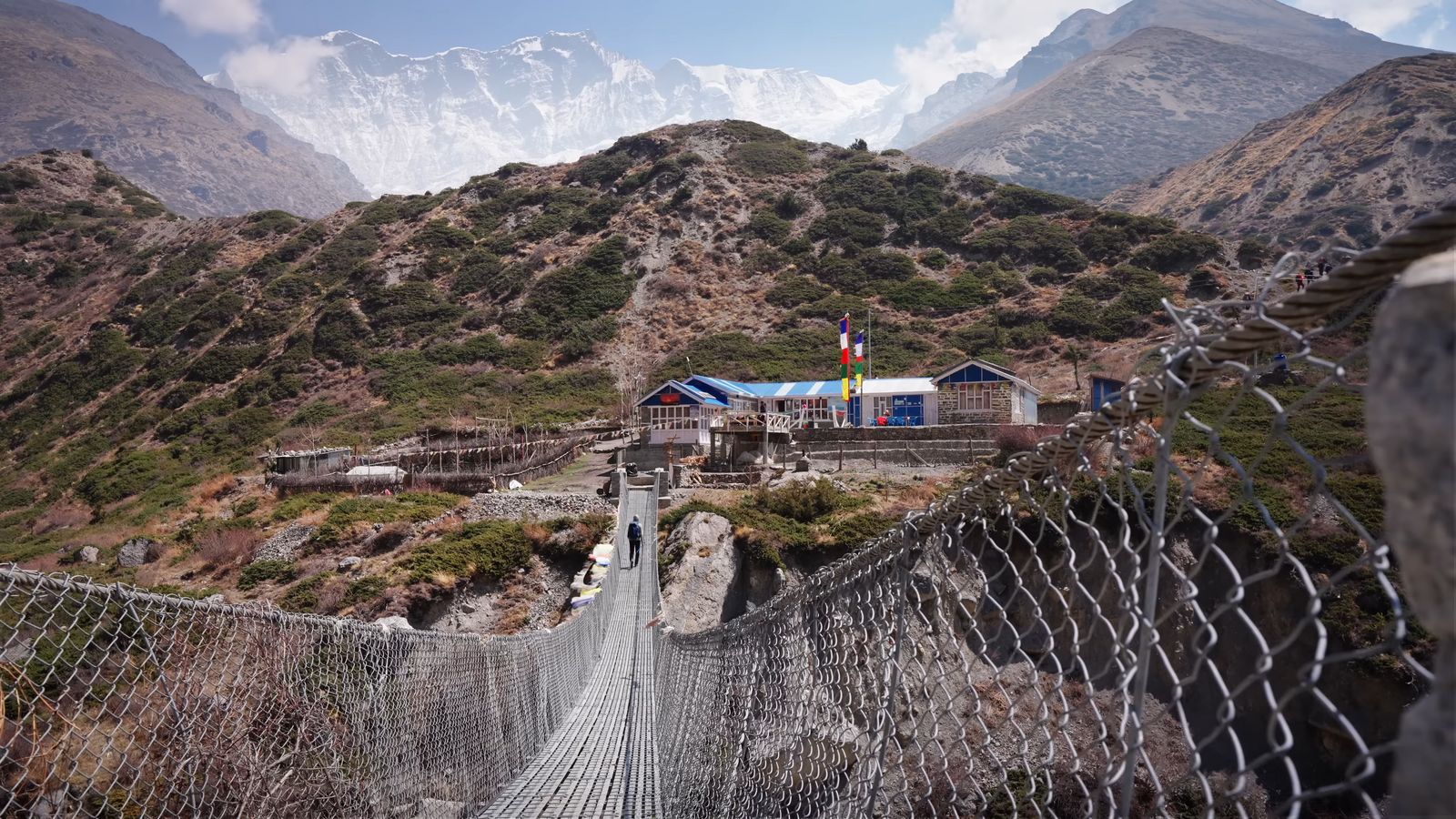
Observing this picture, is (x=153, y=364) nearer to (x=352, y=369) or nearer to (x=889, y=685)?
(x=352, y=369)

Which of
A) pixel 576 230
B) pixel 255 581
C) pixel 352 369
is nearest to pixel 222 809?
pixel 255 581

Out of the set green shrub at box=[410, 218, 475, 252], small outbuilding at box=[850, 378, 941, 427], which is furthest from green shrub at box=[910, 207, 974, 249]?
green shrub at box=[410, 218, 475, 252]

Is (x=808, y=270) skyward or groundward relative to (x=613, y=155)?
groundward

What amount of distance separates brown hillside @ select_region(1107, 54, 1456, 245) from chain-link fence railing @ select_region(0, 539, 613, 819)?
5266 cm

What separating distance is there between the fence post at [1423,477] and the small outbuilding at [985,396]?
25.2 m

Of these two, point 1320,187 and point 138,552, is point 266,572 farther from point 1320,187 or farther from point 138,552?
point 1320,187

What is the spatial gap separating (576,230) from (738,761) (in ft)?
165

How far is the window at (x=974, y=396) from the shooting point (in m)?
25.4

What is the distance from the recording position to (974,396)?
25656mm

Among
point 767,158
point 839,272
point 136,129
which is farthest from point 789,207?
point 136,129

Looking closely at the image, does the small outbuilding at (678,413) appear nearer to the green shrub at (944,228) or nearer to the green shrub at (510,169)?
the green shrub at (944,228)

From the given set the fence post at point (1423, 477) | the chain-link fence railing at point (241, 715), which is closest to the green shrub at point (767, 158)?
the chain-link fence railing at point (241, 715)

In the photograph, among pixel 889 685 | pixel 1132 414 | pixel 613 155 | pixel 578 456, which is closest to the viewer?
pixel 1132 414

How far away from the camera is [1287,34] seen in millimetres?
154875
